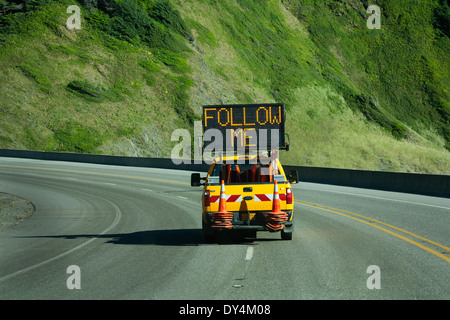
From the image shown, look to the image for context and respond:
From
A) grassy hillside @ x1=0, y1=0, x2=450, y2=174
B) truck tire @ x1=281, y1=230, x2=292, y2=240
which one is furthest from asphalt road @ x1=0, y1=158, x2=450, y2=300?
grassy hillside @ x1=0, y1=0, x2=450, y2=174

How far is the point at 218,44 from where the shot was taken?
7344 centimetres

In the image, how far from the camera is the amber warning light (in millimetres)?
14883

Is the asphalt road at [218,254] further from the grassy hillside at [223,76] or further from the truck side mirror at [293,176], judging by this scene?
the grassy hillside at [223,76]

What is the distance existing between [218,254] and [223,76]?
59.5 metres

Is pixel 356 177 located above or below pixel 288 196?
below

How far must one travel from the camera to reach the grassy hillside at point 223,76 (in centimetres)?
5562

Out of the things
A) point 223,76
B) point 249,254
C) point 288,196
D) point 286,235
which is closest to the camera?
point 249,254

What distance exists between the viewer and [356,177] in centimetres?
2923

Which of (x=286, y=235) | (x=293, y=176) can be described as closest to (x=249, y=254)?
(x=286, y=235)

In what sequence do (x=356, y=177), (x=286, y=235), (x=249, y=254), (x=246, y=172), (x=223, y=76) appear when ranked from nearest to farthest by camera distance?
(x=249, y=254) < (x=286, y=235) < (x=246, y=172) < (x=356, y=177) < (x=223, y=76)

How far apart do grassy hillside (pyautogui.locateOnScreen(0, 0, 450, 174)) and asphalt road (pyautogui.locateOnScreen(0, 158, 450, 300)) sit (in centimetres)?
3720

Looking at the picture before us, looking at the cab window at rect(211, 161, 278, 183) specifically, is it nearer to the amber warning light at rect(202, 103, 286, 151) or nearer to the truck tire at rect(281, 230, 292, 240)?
the truck tire at rect(281, 230, 292, 240)

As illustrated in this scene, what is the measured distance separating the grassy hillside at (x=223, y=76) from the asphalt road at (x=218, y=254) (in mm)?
37199

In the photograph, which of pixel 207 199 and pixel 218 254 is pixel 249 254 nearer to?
pixel 218 254
